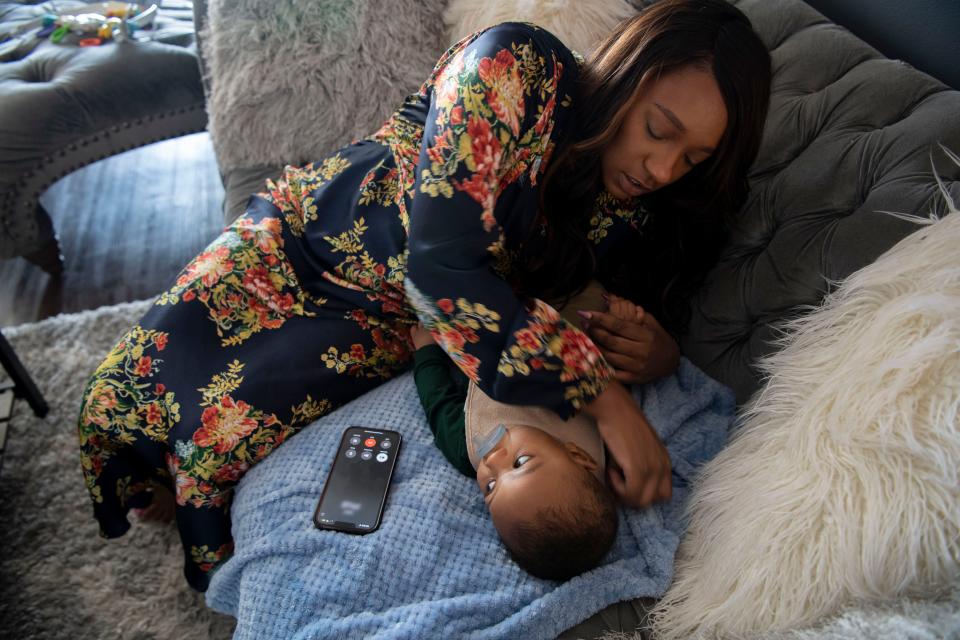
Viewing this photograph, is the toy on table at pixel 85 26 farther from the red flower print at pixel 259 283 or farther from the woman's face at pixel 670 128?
the woman's face at pixel 670 128

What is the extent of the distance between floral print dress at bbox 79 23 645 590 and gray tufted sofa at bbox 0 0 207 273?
0.98 metres

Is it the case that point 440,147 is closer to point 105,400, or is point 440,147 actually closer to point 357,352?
point 357,352

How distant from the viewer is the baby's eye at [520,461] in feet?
A: 3.10

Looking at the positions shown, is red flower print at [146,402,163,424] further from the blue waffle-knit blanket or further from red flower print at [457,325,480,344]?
red flower print at [457,325,480,344]

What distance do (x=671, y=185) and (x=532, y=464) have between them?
0.58 m

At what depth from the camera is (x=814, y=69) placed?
3.77ft

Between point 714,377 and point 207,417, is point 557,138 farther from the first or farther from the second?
point 207,417

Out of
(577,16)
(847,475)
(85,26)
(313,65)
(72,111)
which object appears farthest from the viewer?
(85,26)

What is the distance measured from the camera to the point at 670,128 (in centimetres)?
92

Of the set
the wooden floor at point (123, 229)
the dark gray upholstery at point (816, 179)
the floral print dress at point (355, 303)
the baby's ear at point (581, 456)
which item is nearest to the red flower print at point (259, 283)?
the floral print dress at point (355, 303)

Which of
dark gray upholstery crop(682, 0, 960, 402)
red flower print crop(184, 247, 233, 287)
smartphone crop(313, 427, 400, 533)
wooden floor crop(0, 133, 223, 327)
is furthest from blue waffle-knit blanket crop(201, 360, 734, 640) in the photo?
wooden floor crop(0, 133, 223, 327)

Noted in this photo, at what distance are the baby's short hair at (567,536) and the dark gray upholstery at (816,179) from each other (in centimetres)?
37

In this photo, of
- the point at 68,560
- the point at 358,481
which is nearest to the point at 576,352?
the point at 358,481

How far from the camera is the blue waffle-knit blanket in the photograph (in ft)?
2.78
